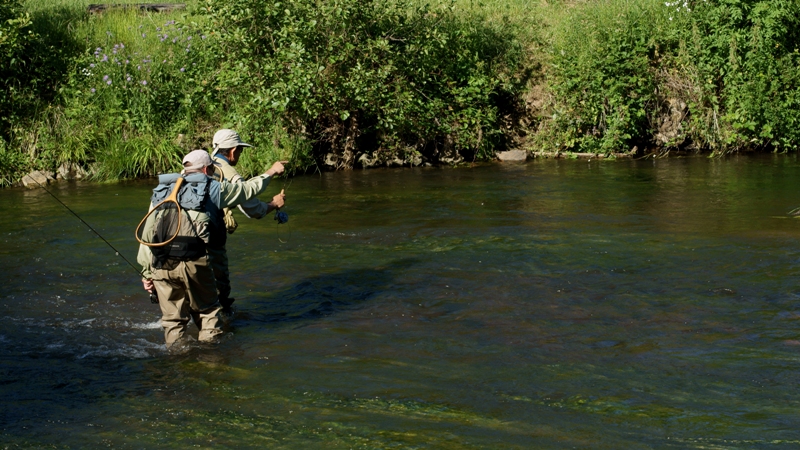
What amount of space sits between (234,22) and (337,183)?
10.0 feet

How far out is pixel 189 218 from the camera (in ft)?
21.3

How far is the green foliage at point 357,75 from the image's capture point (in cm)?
1452

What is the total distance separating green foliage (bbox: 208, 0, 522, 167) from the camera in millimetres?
14516

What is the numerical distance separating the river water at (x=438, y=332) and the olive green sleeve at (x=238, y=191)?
113 cm

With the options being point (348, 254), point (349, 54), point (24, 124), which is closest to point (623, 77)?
point (349, 54)

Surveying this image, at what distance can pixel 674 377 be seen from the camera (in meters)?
6.00

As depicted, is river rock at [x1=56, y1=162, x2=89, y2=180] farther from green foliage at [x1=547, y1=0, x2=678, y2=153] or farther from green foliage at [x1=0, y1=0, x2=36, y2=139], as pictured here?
green foliage at [x1=547, y1=0, x2=678, y2=153]

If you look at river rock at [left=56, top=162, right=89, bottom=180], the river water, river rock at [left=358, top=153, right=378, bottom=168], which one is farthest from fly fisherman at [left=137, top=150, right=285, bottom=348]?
river rock at [left=56, top=162, right=89, bottom=180]

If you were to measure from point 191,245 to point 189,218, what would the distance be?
188 mm


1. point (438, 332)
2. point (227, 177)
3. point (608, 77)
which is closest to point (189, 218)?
point (227, 177)

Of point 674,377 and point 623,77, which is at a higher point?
point 623,77

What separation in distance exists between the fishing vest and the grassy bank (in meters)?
7.86

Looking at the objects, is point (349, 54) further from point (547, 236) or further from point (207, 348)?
point (207, 348)

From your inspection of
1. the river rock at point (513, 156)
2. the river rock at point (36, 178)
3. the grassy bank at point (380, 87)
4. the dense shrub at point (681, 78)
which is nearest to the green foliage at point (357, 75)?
the grassy bank at point (380, 87)
